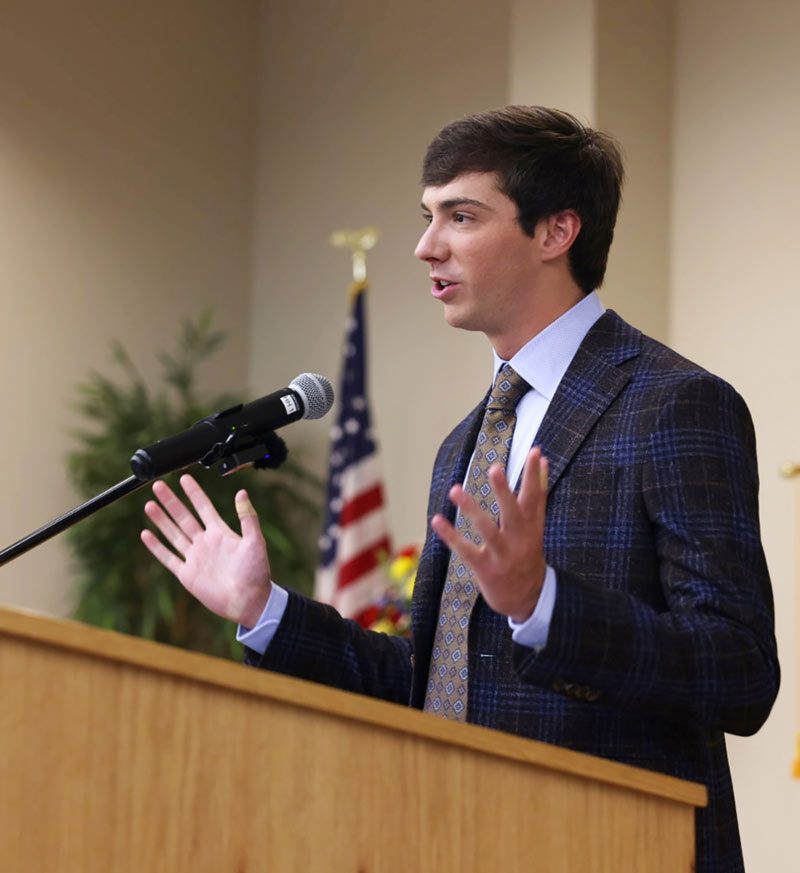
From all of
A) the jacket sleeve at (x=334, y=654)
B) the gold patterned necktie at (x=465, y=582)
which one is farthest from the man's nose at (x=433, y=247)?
the jacket sleeve at (x=334, y=654)

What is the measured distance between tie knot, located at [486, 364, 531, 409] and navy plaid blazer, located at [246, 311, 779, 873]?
0.40 ft

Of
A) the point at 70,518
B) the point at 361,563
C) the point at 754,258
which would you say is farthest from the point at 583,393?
the point at 361,563

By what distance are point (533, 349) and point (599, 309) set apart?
0.15 metres

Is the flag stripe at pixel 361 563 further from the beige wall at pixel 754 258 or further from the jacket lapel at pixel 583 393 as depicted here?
the jacket lapel at pixel 583 393

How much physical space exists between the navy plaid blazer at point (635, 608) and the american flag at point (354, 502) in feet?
11.1

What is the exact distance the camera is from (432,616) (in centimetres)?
180

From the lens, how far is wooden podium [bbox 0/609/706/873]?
962 millimetres

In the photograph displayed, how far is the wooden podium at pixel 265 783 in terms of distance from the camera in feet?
3.16

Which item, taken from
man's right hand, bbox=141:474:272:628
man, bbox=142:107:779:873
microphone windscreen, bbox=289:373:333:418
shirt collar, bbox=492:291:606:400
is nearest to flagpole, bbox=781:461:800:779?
man, bbox=142:107:779:873

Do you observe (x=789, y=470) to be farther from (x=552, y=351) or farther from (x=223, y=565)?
(x=223, y=565)

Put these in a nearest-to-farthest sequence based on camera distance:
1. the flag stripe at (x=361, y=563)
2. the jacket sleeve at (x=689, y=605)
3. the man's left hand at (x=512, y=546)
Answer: the man's left hand at (x=512, y=546), the jacket sleeve at (x=689, y=605), the flag stripe at (x=361, y=563)

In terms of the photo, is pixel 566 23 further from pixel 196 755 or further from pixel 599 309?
pixel 196 755

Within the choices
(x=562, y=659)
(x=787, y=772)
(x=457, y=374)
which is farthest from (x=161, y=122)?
(x=562, y=659)

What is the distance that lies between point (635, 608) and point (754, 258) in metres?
3.11
